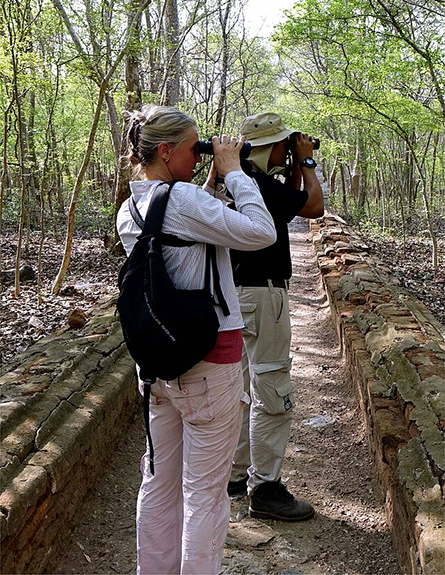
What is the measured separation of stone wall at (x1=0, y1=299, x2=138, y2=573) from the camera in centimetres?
234

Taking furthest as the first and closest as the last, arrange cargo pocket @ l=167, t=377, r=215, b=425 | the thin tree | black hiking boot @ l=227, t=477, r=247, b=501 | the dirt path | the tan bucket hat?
1. the thin tree
2. black hiking boot @ l=227, t=477, r=247, b=501
3. the tan bucket hat
4. the dirt path
5. cargo pocket @ l=167, t=377, r=215, b=425

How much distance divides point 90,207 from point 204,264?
1919cm

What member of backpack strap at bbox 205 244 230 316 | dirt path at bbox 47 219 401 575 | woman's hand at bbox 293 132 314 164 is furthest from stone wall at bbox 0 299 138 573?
woman's hand at bbox 293 132 314 164

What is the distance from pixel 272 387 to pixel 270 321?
346mm

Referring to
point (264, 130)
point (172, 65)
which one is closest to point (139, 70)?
point (172, 65)

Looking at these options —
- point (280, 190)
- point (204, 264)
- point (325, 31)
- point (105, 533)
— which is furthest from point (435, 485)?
point (325, 31)

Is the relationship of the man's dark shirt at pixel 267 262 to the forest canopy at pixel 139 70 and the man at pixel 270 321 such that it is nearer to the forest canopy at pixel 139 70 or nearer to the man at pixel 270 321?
the man at pixel 270 321

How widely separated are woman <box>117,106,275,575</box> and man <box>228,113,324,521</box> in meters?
0.80

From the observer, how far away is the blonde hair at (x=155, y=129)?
198 cm

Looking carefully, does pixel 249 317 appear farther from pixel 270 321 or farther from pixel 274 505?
pixel 274 505

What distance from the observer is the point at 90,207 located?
66.7ft

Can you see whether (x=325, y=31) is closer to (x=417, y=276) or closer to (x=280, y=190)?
(x=417, y=276)

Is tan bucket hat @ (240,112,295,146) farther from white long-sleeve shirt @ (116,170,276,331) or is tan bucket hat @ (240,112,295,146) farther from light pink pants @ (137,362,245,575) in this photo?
Result: light pink pants @ (137,362,245,575)

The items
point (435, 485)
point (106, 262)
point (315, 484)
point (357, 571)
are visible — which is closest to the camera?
point (435, 485)
